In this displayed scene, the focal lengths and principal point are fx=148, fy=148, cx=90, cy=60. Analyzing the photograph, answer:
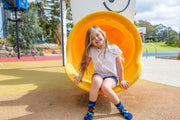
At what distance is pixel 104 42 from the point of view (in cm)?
175

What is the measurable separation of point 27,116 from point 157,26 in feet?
179

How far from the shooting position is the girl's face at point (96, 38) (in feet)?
5.52

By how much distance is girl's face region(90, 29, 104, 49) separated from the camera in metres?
1.68

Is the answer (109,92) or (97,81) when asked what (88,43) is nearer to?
(97,81)

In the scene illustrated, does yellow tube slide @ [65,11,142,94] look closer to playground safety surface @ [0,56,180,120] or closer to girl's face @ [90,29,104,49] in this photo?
playground safety surface @ [0,56,180,120]

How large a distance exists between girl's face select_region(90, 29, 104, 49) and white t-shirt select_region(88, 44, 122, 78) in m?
0.09

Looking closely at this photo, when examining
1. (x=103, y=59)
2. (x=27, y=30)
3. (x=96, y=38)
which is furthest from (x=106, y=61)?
(x=27, y=30)

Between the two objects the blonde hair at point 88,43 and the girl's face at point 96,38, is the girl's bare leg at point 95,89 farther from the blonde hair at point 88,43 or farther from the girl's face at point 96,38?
the girl's face at point 96,38

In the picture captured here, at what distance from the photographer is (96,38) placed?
5.51 feet

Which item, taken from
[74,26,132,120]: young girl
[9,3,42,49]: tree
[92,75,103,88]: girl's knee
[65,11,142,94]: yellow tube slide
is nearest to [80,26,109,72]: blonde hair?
[74,26,132,120]: young girl

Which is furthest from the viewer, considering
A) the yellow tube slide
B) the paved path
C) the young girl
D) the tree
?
the tree

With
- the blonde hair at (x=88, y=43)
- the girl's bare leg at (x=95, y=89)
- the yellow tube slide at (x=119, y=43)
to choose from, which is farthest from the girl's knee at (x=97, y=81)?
the blonde hair at (x=88, y=43)

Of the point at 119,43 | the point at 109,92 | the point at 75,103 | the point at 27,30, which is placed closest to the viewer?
the point at 109,92

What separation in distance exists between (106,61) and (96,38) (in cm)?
29
